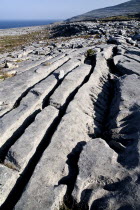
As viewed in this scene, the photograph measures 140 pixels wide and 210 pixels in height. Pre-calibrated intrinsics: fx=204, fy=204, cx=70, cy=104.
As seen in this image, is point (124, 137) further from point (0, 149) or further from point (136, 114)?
point (0, 149)

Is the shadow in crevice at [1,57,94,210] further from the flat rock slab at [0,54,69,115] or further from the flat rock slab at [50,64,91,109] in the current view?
the flat rock slab at [0,54,69,115]

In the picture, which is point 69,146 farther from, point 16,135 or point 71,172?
point 16,135

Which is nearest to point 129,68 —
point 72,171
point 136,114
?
point 136,114

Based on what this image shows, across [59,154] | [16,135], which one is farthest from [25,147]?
[16,135]

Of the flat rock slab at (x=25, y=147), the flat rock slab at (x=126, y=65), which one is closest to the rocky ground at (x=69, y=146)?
the flat rock slab at (x=25, y=147)

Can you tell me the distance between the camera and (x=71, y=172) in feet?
31.8

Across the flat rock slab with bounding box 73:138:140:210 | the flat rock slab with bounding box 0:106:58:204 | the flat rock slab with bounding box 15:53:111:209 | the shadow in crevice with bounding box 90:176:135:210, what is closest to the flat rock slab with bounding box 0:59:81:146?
the flat rock slab with bounding box 0:106:58:204

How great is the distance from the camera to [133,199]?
766 cm

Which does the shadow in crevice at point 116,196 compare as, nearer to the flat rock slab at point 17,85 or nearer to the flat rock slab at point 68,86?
the flat rock slab at point 68,86

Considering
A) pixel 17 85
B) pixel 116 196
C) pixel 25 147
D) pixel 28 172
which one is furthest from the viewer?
pixel 17 85

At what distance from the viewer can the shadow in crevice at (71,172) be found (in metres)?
8.50

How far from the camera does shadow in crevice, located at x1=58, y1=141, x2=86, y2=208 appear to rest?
27.9ft

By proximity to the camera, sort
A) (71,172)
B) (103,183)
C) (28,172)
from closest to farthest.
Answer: (103,183) → (71,172) → (28,172)

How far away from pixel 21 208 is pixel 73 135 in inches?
190
